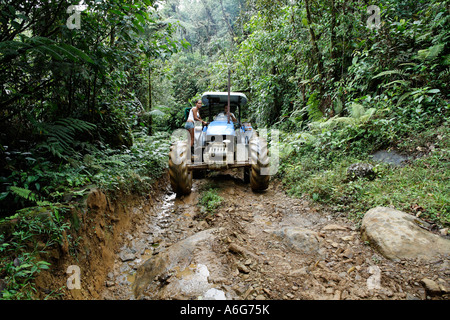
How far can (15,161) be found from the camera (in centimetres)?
255

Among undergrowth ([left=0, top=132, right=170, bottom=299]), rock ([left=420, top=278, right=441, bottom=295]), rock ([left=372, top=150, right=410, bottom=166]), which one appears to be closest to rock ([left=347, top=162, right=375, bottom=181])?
rock ([left=372, top=150, right=410, bottom=166])

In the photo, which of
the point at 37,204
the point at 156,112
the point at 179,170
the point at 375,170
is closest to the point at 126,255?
the point at 37,204

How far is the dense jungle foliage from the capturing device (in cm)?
233

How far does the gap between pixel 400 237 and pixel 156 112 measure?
734 centimetres

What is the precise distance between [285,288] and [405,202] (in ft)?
6.80

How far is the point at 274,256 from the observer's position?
2494 mm

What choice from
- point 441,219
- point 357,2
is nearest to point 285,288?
point 441,219

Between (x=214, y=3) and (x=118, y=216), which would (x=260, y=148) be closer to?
(x=118, y=216)

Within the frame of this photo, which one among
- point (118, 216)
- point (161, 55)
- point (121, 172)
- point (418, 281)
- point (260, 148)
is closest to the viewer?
point (418, 281)

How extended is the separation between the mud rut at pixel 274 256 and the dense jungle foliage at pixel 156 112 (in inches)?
24.6

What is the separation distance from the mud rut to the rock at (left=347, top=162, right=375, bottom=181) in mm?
872

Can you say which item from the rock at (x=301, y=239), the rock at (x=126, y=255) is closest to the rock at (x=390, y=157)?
the rock at (x=301, y=239)

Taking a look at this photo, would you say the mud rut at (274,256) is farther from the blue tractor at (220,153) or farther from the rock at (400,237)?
the blue tractor at (220,153)

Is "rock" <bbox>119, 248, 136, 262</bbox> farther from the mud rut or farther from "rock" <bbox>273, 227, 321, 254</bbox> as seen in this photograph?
"rock" <bbox>273, 227, 321, 254</bbox>
